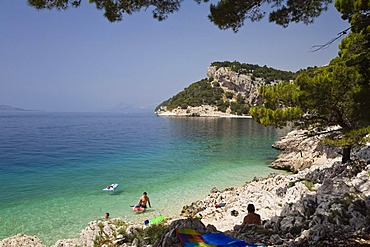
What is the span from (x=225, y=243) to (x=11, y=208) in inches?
502

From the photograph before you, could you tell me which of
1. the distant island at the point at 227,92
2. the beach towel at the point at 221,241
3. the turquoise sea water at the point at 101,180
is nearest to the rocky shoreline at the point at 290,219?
the beach towel at the point at 221,241

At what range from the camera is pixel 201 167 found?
2252cm

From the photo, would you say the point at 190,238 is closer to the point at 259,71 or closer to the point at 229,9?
the point at 229,9

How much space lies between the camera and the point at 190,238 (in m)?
5.15

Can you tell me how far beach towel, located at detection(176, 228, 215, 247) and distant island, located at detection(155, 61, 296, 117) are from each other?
101m

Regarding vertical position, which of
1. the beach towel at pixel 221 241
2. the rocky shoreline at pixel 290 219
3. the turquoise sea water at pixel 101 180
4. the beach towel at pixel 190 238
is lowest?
the turquoise sea water at pixel 101 180

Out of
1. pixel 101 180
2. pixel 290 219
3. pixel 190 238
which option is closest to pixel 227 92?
pixel 101 180

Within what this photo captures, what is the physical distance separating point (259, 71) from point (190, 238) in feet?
434

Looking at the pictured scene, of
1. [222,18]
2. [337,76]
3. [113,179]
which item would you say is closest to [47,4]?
[222,18]

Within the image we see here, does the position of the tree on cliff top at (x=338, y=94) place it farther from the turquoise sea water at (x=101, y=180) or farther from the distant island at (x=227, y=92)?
the distant island at (x=227, y=92)

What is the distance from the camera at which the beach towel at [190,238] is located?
4.95 meters

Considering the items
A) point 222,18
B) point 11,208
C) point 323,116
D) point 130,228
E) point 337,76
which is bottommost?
point 11,208

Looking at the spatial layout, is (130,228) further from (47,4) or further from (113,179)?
(113,179)

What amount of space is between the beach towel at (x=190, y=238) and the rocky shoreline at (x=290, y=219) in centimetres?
13
